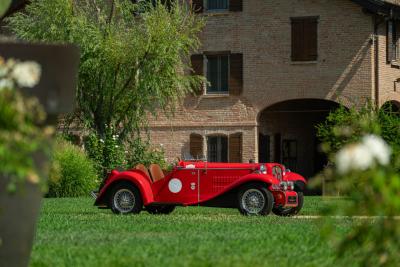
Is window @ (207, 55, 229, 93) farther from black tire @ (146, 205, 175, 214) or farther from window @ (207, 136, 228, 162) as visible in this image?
black tire @ (146, 205, 175, 214)

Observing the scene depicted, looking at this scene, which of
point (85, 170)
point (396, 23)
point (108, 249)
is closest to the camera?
point (108, 249)

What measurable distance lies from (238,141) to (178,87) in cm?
333

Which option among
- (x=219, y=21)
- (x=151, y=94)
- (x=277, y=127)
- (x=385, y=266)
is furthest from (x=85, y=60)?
(x=385, y=266)

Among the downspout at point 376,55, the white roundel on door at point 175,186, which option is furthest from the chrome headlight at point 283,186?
the downspout at point 376,55

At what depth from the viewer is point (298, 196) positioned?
22984 mm

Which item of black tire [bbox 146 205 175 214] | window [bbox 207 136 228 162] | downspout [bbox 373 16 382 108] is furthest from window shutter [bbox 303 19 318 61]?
black tire [bbox 146 205 175 214]

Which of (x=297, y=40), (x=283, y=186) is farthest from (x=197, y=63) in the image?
(x=283, y=186)

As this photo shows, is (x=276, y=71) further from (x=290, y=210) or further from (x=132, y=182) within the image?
(x=132, y=182)

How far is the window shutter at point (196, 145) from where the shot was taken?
4053 centimetres

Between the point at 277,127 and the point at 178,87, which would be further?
the point at 277,127

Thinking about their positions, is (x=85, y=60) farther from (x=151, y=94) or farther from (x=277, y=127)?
(x=277, y=127)

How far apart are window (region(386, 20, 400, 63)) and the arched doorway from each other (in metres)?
2.43

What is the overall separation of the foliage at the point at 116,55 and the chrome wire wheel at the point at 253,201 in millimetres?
15116

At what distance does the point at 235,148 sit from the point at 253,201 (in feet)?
58.9
